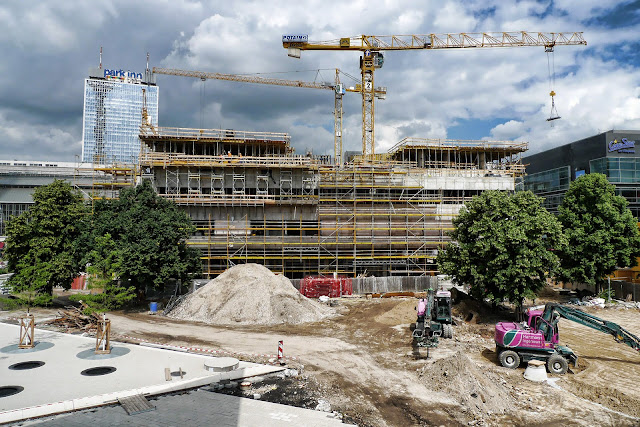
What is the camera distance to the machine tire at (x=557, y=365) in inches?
619

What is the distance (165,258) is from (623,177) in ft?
193

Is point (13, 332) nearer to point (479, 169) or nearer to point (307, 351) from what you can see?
point (307, 351)

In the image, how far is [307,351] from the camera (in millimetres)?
19031

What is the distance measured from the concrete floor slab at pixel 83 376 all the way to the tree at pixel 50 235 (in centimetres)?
843

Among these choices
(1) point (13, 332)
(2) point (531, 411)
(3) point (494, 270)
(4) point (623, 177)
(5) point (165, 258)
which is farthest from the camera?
(4) point (623, 177)

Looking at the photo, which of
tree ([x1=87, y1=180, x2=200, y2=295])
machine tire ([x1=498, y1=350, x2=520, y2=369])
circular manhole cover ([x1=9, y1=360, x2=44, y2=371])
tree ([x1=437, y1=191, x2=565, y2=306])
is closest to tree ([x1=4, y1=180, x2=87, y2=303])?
tree ([x1=87, y1=180, x2=200, y2=295])

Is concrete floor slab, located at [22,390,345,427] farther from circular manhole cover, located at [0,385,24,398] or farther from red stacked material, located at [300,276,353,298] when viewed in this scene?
red stacked material, located at [300,276,353,298]

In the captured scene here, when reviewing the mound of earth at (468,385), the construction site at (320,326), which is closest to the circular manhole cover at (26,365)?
the construction site at (320,326)

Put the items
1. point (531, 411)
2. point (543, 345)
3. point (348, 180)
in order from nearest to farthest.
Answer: point (531, 411)
point (543, 345)
point (348, 180)

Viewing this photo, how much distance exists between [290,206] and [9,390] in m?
28.2

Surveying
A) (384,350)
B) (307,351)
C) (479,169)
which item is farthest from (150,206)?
(479,169)

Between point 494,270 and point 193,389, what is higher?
point 494,270

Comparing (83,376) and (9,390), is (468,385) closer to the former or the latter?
(83,376)

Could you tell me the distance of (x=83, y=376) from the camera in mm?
14383
